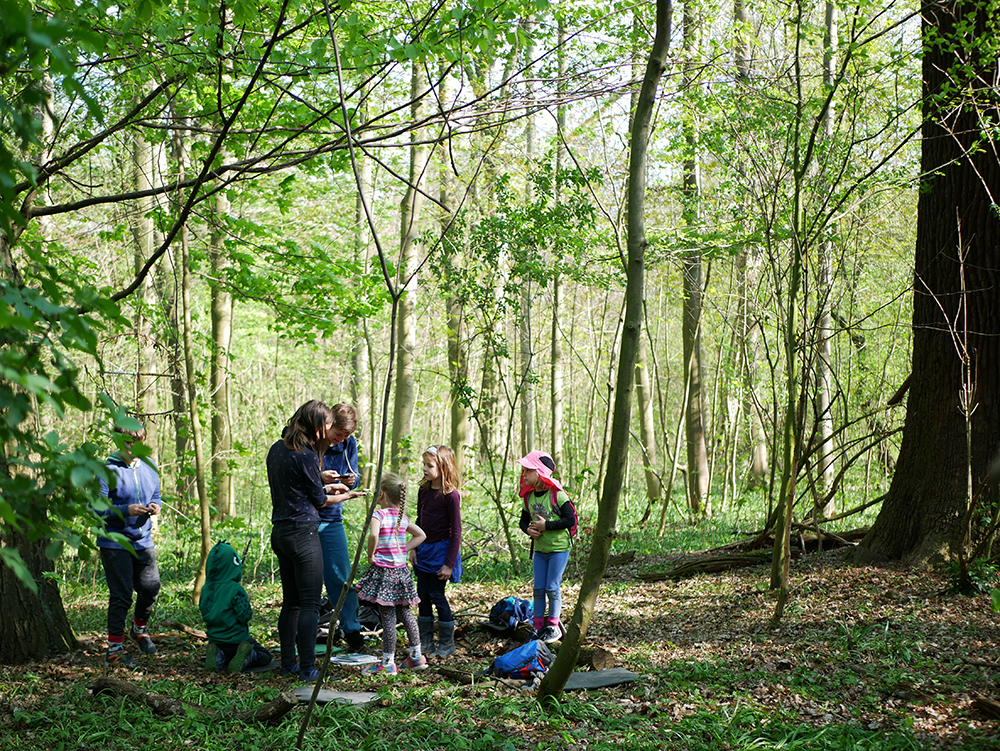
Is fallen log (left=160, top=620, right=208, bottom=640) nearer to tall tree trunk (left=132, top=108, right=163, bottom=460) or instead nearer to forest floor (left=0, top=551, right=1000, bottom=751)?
forest floor (left=0, top=551, right=1000, bottom=751)

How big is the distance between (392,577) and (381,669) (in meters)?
0.62

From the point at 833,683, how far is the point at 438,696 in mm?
2318

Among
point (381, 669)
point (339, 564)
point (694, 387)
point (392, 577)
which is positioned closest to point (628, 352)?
point (392, 577)

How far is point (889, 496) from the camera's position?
6.54 meters

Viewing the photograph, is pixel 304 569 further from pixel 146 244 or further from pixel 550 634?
pixel 146 244

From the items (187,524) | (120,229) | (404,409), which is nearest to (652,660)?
(187,524)

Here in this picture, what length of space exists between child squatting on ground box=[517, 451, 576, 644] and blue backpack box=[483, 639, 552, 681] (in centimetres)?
68

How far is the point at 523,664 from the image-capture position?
4773mm

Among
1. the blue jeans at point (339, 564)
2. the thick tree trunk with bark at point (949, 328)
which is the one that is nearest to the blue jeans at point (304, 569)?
the blue jeans at point (339, 564)

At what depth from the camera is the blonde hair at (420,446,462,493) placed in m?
5.49

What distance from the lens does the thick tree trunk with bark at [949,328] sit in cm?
599

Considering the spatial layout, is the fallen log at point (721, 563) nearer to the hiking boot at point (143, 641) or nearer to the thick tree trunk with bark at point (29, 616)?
the hiking boot at point (143, 641)

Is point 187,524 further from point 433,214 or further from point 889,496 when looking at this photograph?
point 433,214

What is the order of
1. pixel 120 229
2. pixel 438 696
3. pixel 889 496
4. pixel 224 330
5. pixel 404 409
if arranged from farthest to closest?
1. pixel 404 409
2. pixel 224 330
3. pixel 120 229
4. pixel 889 496
5. pixel 438 696
